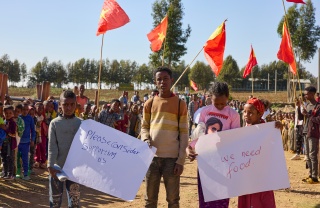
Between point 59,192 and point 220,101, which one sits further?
point 220,101

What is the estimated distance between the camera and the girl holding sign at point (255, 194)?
150 inches

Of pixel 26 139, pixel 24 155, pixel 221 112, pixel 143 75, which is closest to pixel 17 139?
pixel 26 139

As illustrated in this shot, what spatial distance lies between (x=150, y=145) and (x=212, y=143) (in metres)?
0.67

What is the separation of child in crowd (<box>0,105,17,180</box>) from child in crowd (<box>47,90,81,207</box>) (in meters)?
3.69

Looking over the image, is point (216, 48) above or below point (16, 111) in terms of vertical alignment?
above

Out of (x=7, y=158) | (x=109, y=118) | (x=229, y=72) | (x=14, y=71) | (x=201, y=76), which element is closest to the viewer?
(x=7, y=158)

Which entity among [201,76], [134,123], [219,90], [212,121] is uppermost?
[201,76]

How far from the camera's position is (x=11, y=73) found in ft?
202

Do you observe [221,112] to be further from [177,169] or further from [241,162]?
[177,169]

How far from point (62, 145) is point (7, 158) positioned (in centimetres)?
419

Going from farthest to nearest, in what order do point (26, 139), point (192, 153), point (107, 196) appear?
point (26, 139) → point (107, 196) → point (192, 153)

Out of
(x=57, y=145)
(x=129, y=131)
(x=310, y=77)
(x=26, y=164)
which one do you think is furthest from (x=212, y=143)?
(x=310, y=77)

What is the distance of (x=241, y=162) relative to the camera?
373 cm

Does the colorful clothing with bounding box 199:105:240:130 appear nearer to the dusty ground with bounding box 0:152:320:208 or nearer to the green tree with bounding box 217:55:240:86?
the dusty ground with bounding box 0:152:320:208
